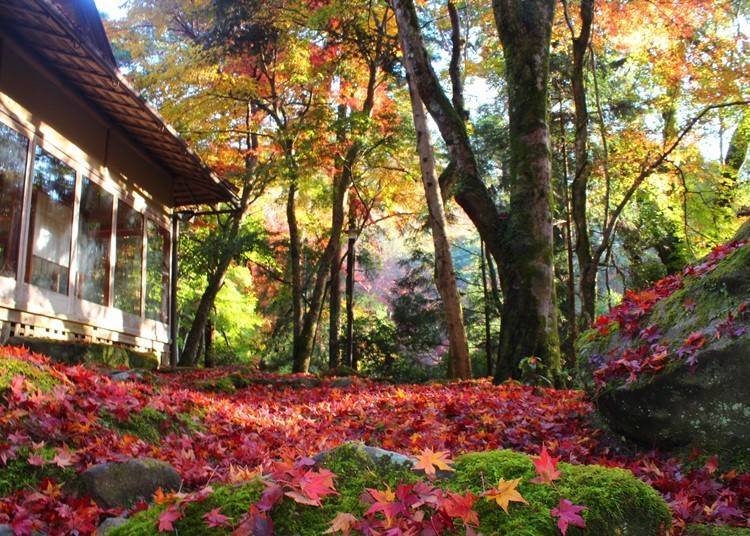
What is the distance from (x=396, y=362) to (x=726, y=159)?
12406 mm

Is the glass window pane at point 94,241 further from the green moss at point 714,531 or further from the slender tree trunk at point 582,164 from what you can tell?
the green moss at point 714,531

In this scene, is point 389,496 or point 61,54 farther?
point 61,54

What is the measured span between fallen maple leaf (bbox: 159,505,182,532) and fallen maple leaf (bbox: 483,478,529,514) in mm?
1002

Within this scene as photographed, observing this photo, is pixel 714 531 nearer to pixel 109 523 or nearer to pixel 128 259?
pixel 109 523

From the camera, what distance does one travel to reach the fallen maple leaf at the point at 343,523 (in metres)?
1.75

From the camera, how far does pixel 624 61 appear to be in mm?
17922

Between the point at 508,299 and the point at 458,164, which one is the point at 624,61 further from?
the point at 508,299

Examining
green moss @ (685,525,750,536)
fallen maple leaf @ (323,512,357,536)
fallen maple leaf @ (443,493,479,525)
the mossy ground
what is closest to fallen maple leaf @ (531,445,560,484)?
fallen maple leaf @ (443,493,479,525)

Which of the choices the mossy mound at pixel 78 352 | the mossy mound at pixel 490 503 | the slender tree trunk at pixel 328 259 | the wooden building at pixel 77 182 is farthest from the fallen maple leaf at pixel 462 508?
the slender tree trunk at pixel 328 259

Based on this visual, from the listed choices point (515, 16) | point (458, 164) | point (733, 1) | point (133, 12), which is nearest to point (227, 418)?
point (458, 164)

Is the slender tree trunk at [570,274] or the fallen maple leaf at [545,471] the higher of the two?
the slender tree trunk at [570,274]

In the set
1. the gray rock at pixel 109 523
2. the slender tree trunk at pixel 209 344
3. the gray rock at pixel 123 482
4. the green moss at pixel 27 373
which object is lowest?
the gray rock at pixel 109 523

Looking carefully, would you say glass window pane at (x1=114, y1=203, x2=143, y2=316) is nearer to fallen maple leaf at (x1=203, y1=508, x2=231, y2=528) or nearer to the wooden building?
the wooden building

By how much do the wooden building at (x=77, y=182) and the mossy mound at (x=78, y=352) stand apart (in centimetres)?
30
